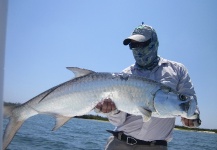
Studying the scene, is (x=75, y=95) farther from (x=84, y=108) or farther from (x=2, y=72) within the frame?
(x=2, y=72)

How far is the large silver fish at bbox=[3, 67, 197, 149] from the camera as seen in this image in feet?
9.52

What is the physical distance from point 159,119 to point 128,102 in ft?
2.33

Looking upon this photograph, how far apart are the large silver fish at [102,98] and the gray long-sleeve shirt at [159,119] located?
545 millimetres

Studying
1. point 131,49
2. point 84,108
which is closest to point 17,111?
point 84,108

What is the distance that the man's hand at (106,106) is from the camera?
3.19 metres

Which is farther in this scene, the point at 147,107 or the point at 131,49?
the point at 131,49

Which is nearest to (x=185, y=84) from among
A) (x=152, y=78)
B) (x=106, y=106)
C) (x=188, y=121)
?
(x=152, y=78)

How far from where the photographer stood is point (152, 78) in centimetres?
380

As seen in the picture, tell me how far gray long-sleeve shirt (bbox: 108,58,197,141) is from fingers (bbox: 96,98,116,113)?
0.38m

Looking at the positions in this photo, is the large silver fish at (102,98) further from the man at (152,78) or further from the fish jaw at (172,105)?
the man at (152,78)

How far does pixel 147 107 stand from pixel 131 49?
1.20 meters

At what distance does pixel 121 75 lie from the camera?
10.3ft

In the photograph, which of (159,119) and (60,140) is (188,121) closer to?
(159,119)

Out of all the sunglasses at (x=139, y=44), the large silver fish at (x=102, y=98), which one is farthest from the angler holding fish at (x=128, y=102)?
the sunglasses at (x=139, y=44)
